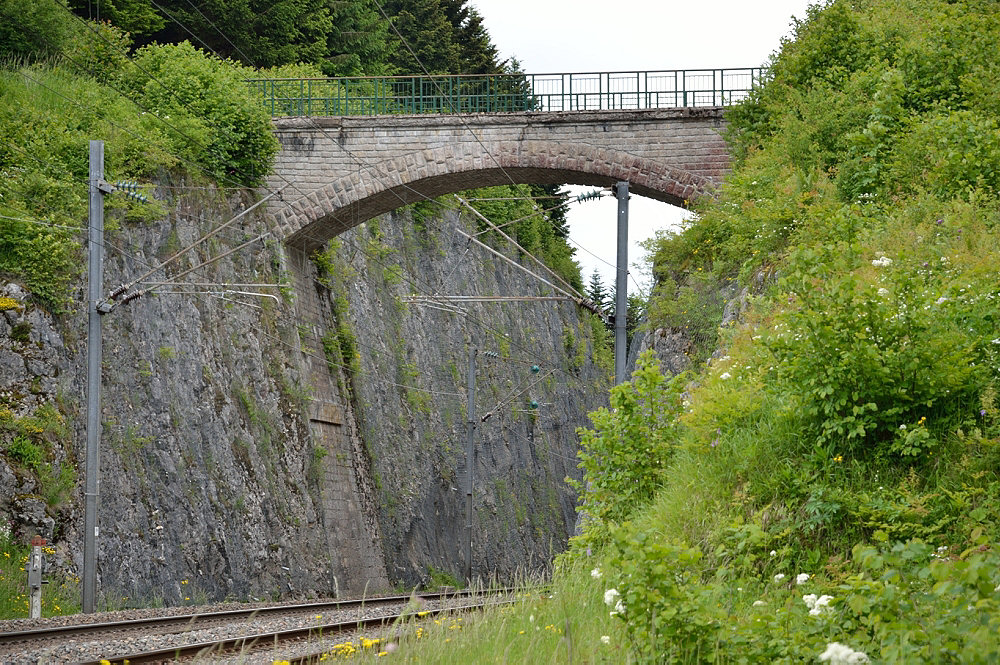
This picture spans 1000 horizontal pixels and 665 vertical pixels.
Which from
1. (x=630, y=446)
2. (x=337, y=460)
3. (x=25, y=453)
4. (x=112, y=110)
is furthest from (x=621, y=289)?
(x=112, y=110)

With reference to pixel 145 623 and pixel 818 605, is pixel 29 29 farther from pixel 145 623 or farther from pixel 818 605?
pixel 818 605

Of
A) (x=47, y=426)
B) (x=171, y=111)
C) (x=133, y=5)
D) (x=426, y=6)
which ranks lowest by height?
(x=47, y=426)

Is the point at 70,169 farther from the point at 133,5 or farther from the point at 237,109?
the point at 133,5

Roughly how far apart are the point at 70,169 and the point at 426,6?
2776 cm

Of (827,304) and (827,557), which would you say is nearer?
(827,557)

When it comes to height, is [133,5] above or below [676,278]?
above

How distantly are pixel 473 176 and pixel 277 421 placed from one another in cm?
744

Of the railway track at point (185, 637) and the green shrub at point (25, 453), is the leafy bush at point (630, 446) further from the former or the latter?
the green shrub at point (25, 453)

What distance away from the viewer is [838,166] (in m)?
14.6

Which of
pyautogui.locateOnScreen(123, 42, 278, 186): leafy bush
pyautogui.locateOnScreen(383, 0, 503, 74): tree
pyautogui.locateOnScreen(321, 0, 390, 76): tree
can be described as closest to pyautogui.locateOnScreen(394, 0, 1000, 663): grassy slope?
pyautogui.locateOnScreen(123, 42, 278, 186): leafy bush

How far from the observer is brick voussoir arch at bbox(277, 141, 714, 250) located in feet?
76.0

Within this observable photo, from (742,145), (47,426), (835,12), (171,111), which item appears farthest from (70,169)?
(835,12)

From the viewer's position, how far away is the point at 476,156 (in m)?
23.9

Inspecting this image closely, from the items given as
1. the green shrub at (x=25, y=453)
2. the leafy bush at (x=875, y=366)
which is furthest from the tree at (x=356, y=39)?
the leafy bush at (x=875, y=366)
